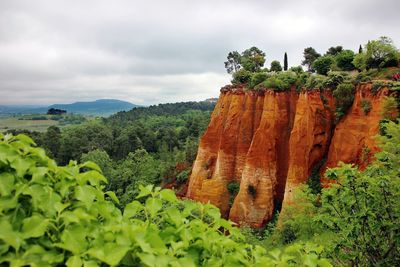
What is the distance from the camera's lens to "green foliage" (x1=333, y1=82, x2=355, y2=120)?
22.4 meters

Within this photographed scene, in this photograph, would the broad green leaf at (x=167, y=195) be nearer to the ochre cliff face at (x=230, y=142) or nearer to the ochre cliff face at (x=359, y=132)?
the ochre cliff face at (x=359, y=132)

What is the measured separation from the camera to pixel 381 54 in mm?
23500

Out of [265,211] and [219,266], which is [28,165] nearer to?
[219,266]

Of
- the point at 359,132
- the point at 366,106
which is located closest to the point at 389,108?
the point at 366,106

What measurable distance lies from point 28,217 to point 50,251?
12.2 inches

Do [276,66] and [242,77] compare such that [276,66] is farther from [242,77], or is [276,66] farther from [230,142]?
[230,142]

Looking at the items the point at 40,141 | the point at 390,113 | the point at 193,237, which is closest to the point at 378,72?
the point at 390,113

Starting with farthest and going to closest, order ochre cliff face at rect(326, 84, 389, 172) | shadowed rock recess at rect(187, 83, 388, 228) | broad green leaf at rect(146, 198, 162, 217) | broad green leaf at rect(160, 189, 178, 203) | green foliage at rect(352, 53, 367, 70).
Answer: green foliage at rect(352, 53, 367, 70) → shadowed rock recess at rect(187, 83, 388, 228) → ochre cliff face at rect(326, 84, 389, 172) → broad green leaf at rect(160, 189, 178, 203) → broad green leaf at rect(146, 198, 162, 217)

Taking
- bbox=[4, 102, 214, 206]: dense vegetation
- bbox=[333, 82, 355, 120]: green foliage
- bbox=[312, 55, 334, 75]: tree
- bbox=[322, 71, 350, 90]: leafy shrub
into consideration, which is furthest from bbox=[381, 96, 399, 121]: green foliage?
bbox=[4, 102, 214, 206]: dense vegetation

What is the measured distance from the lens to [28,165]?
268 centimetres

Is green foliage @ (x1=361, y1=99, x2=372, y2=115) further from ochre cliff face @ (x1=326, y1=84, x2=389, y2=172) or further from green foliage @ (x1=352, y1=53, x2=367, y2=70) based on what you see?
green foliage @ (x1=352, y1=53, x2=367, y2=70)

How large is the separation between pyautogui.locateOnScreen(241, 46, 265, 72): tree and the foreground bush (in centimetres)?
3514

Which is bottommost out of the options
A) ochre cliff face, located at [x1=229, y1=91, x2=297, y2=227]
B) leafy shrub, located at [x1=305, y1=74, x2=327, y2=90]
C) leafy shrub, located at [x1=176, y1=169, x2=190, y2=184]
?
leafy shrub, located at [x1=176, y1=169, x2=190, y2=184]

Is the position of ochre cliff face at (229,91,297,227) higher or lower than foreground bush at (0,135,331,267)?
lower
